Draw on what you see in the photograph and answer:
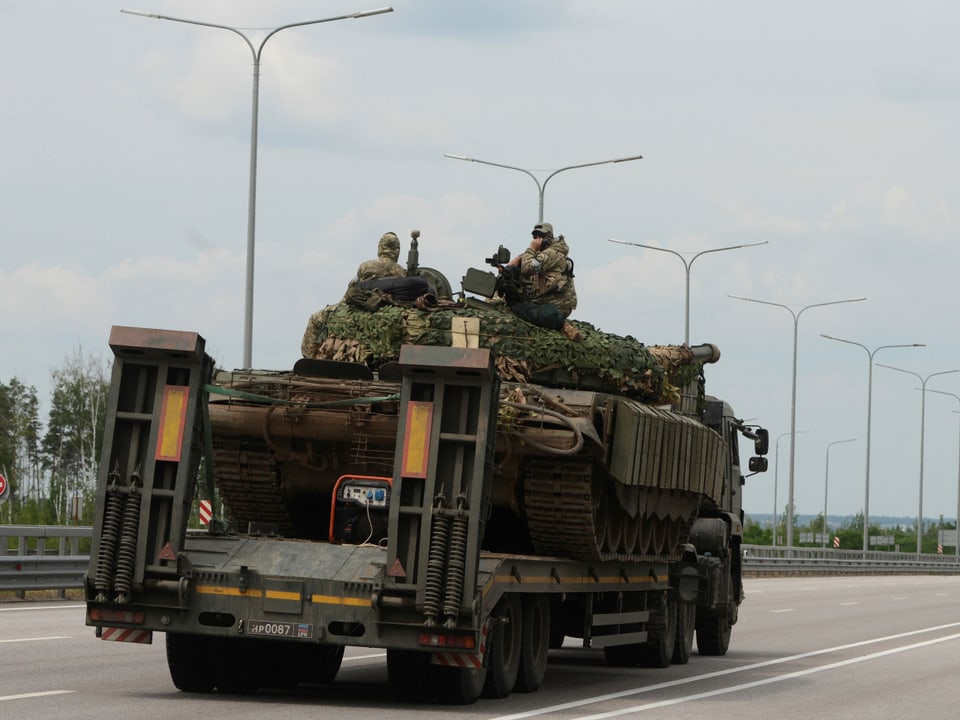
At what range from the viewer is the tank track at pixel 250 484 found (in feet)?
53.2

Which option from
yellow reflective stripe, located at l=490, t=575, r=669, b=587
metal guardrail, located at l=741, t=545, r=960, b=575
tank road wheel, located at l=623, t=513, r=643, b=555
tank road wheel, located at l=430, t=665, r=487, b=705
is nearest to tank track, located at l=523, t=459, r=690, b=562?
tank road wheel, located at l=623, t=513, r=643, b=555

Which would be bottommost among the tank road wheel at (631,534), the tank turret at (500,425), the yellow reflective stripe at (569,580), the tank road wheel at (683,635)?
the tank road wheel at (683,635)

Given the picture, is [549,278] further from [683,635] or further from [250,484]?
[683,635]

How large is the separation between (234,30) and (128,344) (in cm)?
1633

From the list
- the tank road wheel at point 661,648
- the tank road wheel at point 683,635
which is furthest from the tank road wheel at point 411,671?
the tank road wheel at point 683,635

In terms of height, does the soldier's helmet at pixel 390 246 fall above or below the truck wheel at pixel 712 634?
above

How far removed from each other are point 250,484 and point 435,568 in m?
3.52

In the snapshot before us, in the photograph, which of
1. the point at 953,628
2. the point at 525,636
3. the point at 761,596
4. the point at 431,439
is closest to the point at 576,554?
the point at 525,636

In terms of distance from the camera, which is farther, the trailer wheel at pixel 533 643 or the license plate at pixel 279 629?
the trailer wheel at pixel 533 643

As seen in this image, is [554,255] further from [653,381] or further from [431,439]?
[431,439]

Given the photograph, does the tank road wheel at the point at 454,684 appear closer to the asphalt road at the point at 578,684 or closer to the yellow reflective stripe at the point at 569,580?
the asphalt road at the point at 578,684

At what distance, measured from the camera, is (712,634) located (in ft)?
75.2

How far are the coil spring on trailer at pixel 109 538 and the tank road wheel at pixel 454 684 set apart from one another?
2454 mm

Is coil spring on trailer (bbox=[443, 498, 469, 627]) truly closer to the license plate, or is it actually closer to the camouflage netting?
the license plate
